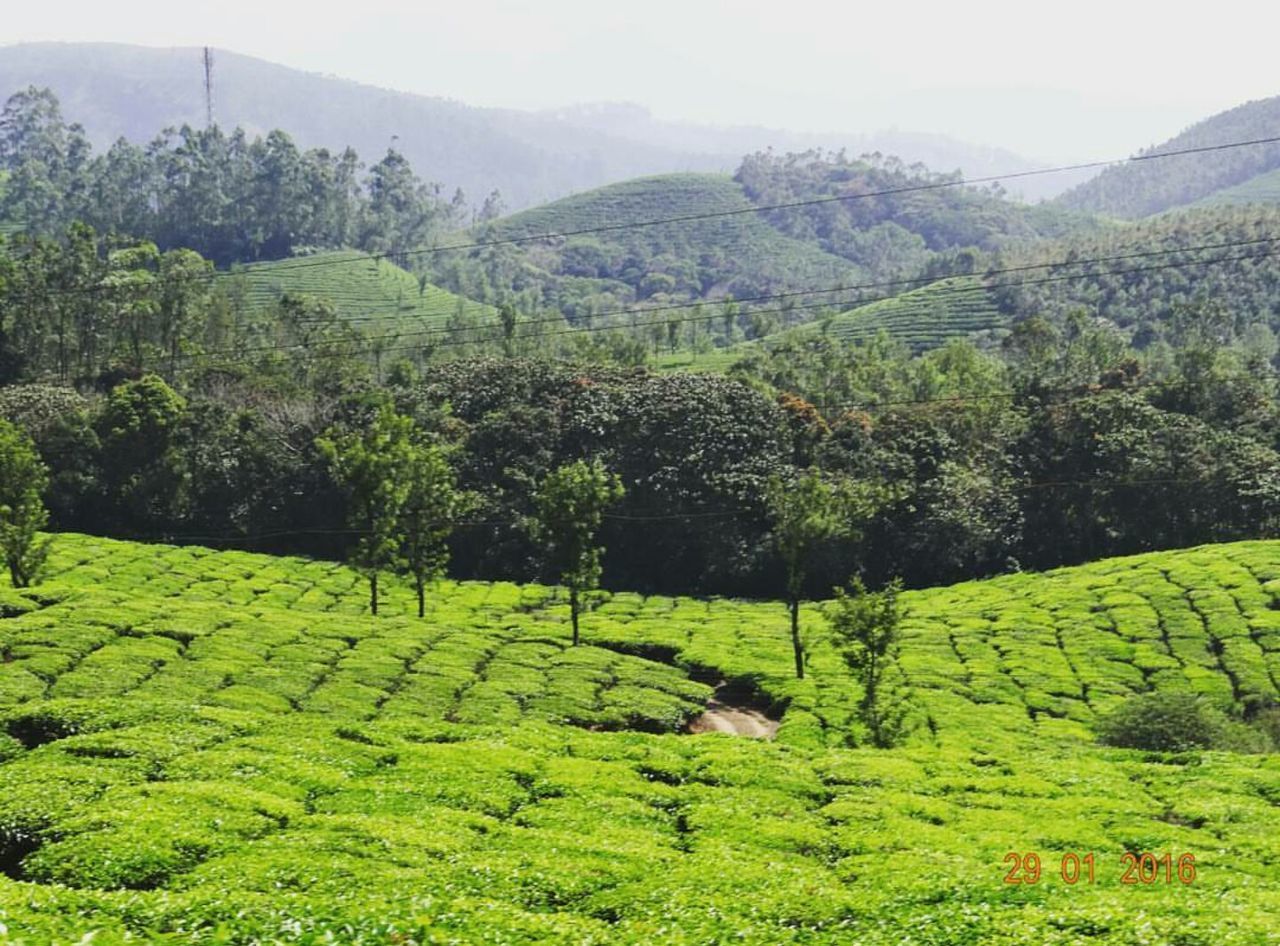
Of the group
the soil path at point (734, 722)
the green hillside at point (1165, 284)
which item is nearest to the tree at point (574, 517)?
the soil path at point (734, 722)

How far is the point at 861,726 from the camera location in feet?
147

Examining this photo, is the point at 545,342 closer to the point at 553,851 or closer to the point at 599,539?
the point at 599,539

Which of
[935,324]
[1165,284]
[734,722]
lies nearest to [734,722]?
[734,722]

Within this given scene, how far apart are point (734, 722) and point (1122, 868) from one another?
82.9 ft

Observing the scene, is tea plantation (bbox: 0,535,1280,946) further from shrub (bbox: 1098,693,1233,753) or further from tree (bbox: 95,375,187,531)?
tree (bbox: 95,375,187,531)

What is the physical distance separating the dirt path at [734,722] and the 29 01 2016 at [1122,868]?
21.8 metres

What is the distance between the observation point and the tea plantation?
59.7 ft

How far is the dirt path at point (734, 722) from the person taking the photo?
45.9 meters

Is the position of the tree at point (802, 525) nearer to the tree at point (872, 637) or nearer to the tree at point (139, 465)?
the tree at point (872, 637)

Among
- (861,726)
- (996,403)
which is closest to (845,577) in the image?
(996,403)

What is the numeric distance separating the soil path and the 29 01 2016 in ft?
71.5

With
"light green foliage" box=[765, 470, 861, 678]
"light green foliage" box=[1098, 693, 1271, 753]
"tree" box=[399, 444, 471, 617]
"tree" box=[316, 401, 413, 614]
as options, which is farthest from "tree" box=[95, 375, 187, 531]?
"light green foliage" box=[1098, 693, 1271, 753]

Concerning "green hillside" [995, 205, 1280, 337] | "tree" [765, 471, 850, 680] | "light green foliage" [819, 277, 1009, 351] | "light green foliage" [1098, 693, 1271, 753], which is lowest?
"light green foliage" [1098, 693, 1271, 753]

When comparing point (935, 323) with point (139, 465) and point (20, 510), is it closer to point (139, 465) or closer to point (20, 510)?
point (139, 465)
